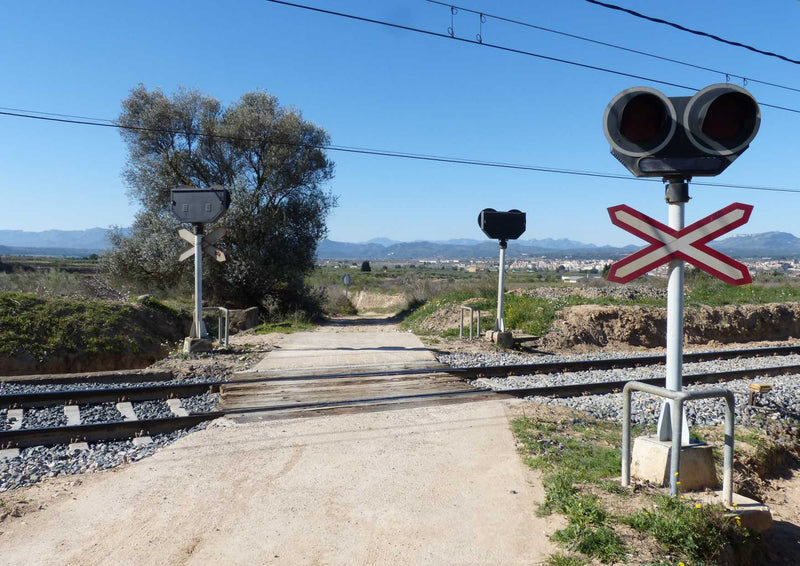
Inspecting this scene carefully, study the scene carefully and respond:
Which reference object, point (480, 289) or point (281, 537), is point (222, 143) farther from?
point (281, 537)

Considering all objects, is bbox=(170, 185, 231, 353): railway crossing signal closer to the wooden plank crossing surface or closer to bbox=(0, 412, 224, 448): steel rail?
the wooden plank crossing surface

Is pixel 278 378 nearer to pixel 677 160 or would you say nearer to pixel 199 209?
pixel 199 209

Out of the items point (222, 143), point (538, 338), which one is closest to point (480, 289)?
point (538, 338)

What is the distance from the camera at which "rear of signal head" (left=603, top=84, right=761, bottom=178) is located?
464 cm

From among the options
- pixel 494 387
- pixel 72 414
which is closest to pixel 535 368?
pixel 494 387

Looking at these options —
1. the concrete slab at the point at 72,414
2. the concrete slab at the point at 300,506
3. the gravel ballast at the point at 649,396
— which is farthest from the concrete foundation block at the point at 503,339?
the concrete slab at the point at 72,414

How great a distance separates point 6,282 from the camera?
854 inches

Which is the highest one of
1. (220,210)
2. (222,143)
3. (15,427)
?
(222,143)

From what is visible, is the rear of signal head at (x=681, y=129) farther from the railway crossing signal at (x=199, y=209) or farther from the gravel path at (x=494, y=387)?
the railway crossing signal at (x=199, y=209)

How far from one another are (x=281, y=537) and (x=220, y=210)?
907cm

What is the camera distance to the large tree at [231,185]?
82.6 ft

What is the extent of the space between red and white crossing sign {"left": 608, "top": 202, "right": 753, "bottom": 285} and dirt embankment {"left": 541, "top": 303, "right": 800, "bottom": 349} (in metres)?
10.4

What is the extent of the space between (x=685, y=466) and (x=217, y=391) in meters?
6.47

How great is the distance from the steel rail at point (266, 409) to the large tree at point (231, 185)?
17.3 m
